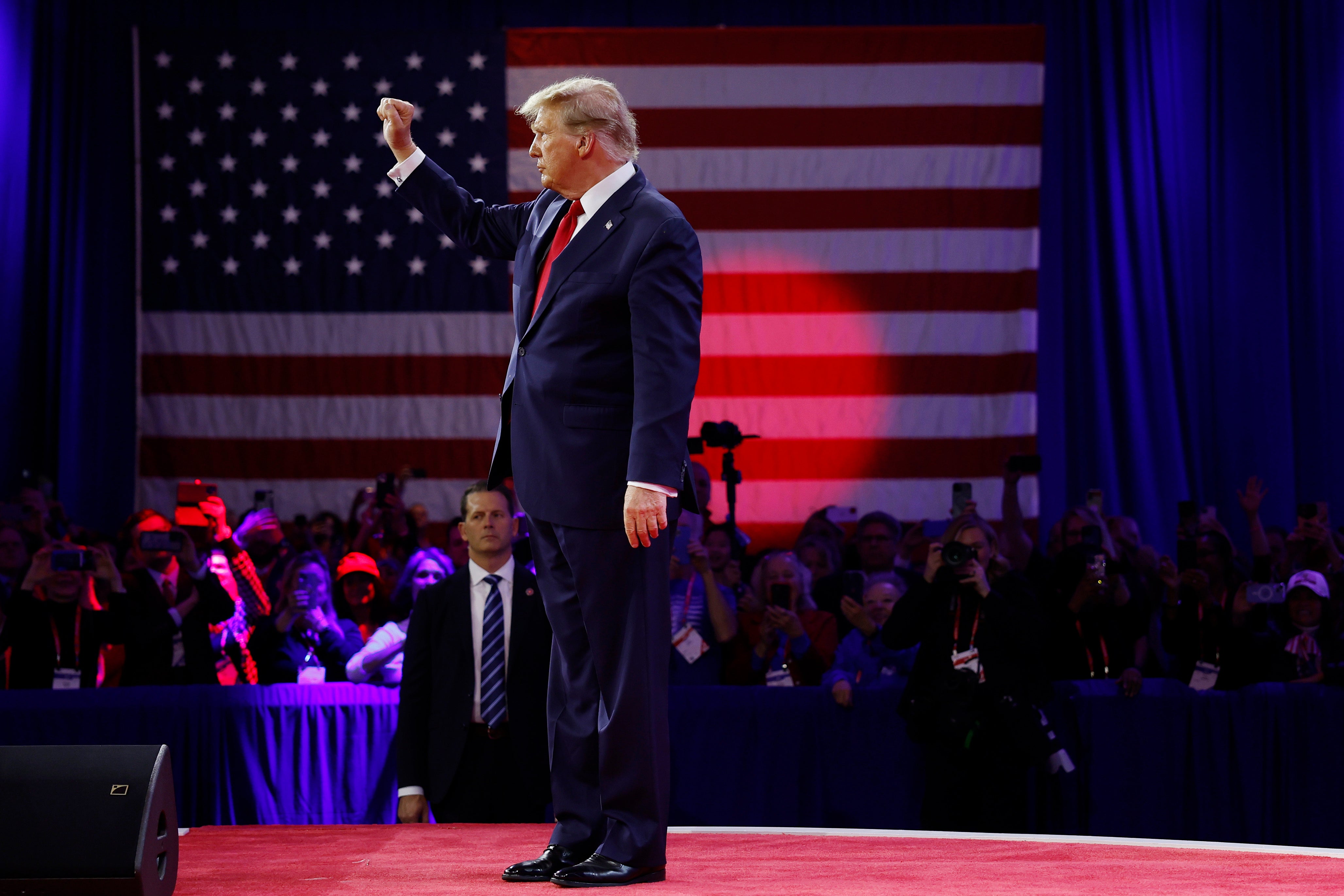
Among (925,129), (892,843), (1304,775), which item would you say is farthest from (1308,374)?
(892,843)

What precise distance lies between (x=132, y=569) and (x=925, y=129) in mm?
5176

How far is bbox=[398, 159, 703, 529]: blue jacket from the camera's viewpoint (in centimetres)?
194

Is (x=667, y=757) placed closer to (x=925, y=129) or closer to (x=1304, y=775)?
(x=1304, y=775)

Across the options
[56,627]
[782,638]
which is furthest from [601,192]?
[56,627]

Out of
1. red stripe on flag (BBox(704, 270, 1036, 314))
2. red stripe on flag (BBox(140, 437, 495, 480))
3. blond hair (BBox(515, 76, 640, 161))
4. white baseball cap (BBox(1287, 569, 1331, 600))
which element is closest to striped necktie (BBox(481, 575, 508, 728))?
blond hair (BBox(515, 76, 640, 161))

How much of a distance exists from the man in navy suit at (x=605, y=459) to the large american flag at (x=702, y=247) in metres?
5.83

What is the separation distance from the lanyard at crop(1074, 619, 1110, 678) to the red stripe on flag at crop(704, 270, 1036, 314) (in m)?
3.53

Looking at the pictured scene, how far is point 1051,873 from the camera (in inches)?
76.5

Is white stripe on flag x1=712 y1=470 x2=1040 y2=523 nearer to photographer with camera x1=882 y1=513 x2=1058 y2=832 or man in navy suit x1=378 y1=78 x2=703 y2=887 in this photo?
photographer with camera x1=882 y1=513 x2=1058 y2=832

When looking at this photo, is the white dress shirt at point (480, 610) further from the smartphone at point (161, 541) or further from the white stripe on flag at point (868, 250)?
the white stripe on flag at point (868, 250)

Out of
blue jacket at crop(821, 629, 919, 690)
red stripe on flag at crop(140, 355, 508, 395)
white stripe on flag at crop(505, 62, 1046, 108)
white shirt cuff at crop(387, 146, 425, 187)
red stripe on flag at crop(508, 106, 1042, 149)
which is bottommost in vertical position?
blue jacket at crop(821, 629, 919, 690)

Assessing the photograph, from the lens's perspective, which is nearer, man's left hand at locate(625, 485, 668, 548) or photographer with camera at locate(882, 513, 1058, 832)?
man's left hand at locate(625, 485, 668, 548)

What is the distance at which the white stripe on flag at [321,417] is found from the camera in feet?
26.9

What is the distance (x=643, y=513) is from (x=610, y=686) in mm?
279
